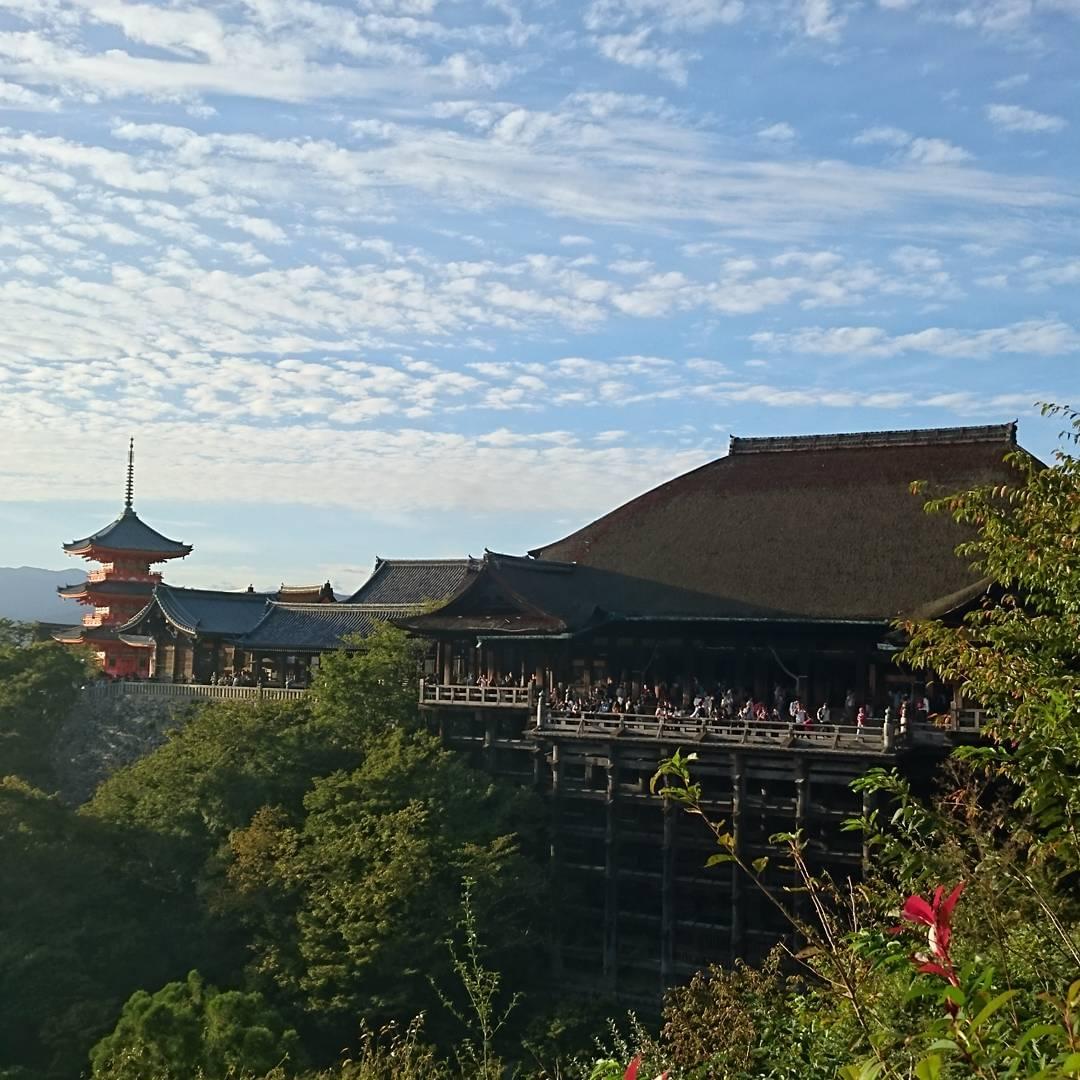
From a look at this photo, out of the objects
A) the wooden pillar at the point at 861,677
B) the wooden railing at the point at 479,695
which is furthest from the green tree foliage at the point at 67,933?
the wooden pillar at the point at 861,677

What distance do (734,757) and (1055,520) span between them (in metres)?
14.5

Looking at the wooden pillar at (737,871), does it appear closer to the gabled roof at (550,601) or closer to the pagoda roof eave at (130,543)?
the gabled roof at (550,601)

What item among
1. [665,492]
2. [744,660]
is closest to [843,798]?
[744,660]

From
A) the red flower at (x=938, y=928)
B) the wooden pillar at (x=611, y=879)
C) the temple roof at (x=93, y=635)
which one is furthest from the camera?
the temple roof at (x=93, y=635)

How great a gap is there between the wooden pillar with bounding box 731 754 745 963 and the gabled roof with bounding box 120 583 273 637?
907 inches

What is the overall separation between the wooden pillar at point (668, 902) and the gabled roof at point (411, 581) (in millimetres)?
15970

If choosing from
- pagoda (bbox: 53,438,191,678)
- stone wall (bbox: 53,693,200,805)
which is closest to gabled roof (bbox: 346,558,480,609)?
stone wall (bbox: 53,693,200,805)

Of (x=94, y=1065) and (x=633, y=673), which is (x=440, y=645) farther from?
(x=94, y=1065)

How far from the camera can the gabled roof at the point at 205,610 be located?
4425 cm

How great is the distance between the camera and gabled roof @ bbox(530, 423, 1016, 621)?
86.7ft

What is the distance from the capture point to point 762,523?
30.2m

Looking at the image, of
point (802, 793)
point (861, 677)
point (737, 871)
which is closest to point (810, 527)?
point (861, 677)

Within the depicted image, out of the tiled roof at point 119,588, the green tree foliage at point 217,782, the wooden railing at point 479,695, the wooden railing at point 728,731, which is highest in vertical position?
the tiled roof at point 119,588

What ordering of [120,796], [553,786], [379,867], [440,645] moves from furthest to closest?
[440,645] → [120,796] → [553,786] → [379,867]
